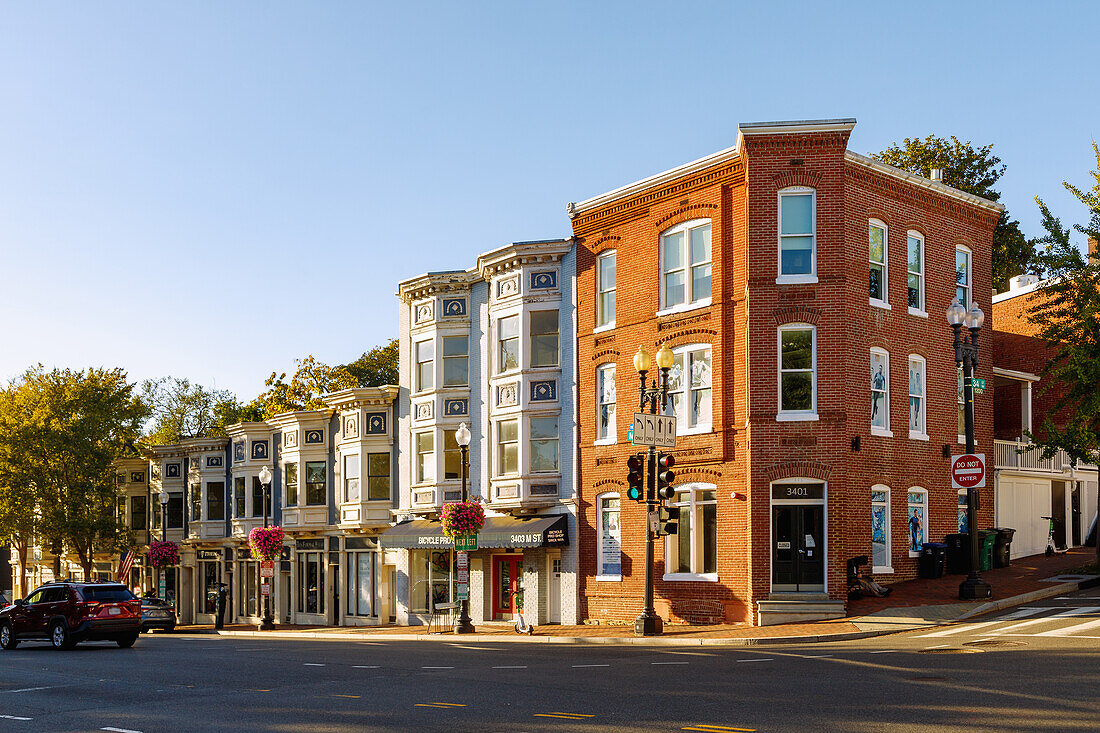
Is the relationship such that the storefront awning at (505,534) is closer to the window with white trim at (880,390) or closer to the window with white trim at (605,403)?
the window with white trim at (605,403)

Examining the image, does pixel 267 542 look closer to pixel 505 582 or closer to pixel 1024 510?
pixel 505 582

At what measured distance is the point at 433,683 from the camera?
17.2 m

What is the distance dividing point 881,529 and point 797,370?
488 centimetres

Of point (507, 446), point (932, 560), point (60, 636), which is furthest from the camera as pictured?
point (507, 446)

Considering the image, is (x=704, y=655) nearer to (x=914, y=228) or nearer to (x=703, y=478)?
(x=703, y=478)

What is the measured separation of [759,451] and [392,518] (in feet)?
62.8

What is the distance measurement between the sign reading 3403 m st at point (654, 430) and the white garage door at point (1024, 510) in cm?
1333

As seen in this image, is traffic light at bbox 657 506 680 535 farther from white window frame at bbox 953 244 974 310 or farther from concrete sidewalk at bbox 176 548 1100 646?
white window frame at bbox 953 244 974 310

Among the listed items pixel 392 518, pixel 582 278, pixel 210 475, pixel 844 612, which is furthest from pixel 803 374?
pixel 210 475

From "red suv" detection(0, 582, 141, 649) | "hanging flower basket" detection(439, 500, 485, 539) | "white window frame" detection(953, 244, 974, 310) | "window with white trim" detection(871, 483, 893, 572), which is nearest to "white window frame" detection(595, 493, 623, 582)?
"hanging flower basket" detection(439, 500, 485, 539)

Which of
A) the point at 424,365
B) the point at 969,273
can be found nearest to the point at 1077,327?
the point at 969,273

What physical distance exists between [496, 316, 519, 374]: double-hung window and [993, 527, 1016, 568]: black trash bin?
51.1ft

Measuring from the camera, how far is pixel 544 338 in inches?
1460

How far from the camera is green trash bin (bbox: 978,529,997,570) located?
103ft
